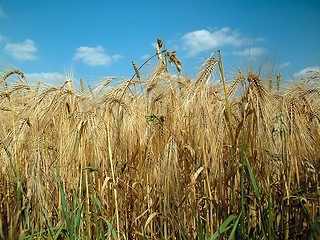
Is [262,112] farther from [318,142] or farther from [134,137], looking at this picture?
[134,137]

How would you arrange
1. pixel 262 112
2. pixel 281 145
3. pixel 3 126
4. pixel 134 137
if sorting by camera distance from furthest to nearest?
pixel 3 126, pixel 134 137, pixel 281 145, pixel 262 112

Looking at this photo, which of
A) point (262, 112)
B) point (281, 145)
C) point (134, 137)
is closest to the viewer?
point (262, 112)

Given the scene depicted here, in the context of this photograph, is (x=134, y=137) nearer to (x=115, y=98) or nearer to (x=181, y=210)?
(x=115, y=98)

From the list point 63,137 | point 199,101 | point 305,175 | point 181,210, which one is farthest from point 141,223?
point 305,175

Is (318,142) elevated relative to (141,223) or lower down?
elevated

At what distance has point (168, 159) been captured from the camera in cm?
231

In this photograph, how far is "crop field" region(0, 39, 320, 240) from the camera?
230 cm

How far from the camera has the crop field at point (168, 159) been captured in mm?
2305

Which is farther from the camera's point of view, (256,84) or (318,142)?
(318,142)

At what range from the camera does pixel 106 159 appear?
2.92m

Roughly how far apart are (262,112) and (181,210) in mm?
947

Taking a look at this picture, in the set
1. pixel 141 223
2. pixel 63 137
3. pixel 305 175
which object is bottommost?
pixel 141 223

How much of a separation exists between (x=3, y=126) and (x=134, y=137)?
1.23 metres

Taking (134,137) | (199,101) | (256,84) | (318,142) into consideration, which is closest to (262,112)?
(256,84)
